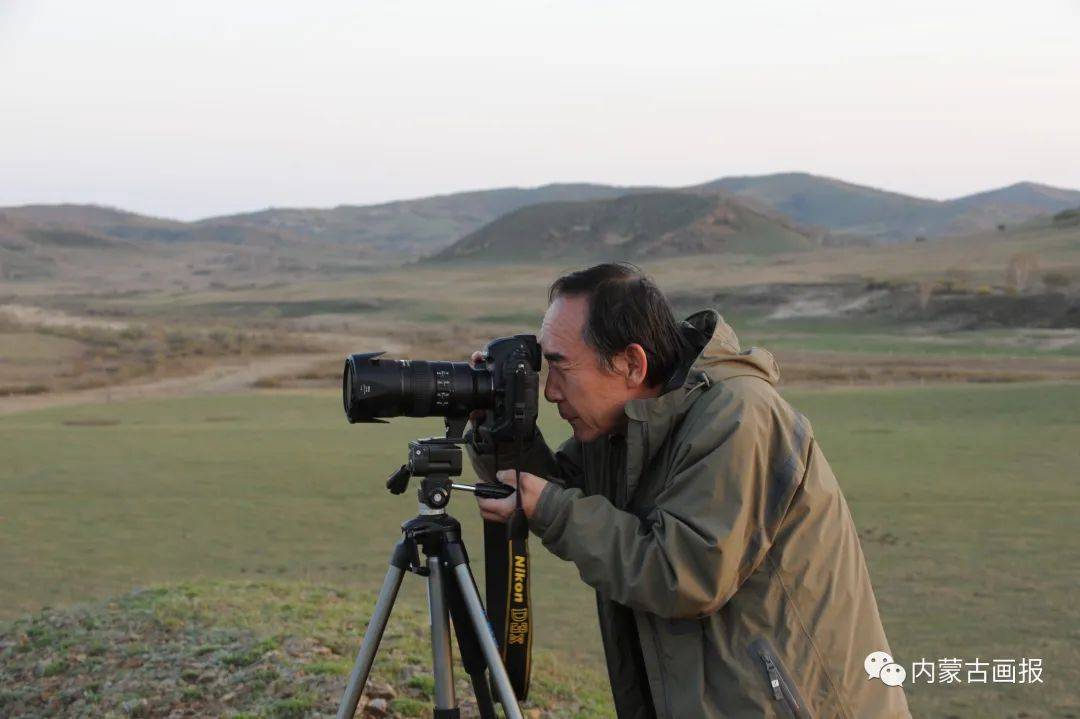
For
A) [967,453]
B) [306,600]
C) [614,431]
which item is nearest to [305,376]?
[967,453]

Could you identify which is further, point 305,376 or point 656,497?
point 305,376

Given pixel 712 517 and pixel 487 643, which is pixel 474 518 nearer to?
pixel 487 643

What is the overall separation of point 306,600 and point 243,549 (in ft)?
10.7

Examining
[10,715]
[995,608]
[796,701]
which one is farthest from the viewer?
[995,608]

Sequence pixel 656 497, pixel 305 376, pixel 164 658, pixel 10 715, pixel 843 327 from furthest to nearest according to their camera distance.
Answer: pixel 843 327 < pixel 305 376 < pixel 164 658 < pixel 10 715 < pixel 656 497

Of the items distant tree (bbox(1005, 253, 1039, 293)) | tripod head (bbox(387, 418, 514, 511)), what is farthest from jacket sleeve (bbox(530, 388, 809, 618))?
distant tree (bbox(1005, 253, 1039, 293))

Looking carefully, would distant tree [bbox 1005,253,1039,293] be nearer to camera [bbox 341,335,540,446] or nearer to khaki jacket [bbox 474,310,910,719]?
camera [bbox 341,335,540,446]

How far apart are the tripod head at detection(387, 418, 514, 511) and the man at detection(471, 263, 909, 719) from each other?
Answer: 0.35 metres

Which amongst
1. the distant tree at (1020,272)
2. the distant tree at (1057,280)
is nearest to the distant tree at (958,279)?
the distant tree at (1020,272)

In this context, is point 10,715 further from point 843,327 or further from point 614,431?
point 843,327

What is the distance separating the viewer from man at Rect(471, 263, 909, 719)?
2.55 meters

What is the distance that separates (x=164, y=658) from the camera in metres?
5.20

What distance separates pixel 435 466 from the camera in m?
3.16

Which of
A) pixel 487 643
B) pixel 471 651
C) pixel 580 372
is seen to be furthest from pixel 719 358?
pixel 471 651
